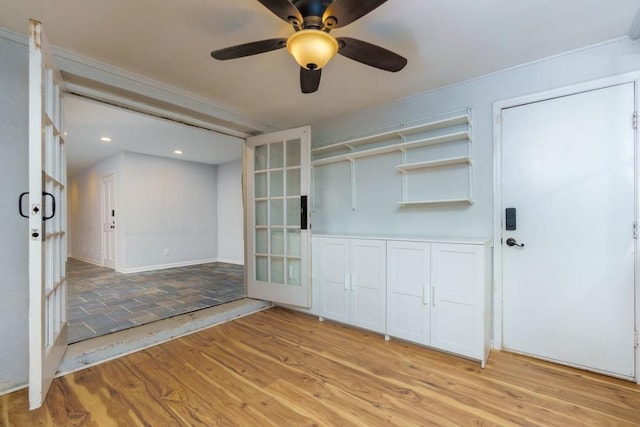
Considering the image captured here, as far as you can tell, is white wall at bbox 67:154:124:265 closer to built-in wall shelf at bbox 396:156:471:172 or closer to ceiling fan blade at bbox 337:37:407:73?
built-in wall shelf at bbox 396:156:471:172

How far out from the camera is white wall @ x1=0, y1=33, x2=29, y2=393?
183 centimetres

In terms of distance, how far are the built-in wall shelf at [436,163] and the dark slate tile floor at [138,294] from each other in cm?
252

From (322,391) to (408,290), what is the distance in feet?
Result: 3.59

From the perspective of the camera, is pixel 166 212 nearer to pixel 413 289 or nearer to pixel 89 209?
pixel 89 209

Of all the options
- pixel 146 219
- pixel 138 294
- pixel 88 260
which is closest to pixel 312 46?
Result: pixel 138 294

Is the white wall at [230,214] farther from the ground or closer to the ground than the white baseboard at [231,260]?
farther from the ground

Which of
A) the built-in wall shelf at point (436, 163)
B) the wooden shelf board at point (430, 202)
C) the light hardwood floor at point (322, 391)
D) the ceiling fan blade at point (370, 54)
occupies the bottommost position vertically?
the light hardwood floor at point (322, 391)

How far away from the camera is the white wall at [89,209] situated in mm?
5773

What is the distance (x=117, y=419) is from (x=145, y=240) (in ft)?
15.3

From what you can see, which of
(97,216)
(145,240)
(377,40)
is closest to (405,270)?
(377,40)

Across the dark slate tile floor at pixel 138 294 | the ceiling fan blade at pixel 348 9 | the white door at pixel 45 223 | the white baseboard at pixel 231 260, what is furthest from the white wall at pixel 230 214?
the ceiling fan blade at pixel 348 9

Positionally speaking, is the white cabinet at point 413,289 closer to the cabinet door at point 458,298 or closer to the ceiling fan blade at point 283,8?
the cabinet door at point 458,298

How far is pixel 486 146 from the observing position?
2.51 metres

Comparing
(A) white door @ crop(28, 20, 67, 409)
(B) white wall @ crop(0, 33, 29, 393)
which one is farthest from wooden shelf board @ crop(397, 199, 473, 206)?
(B) white wall @ crop(0, 33, 29, 393)
